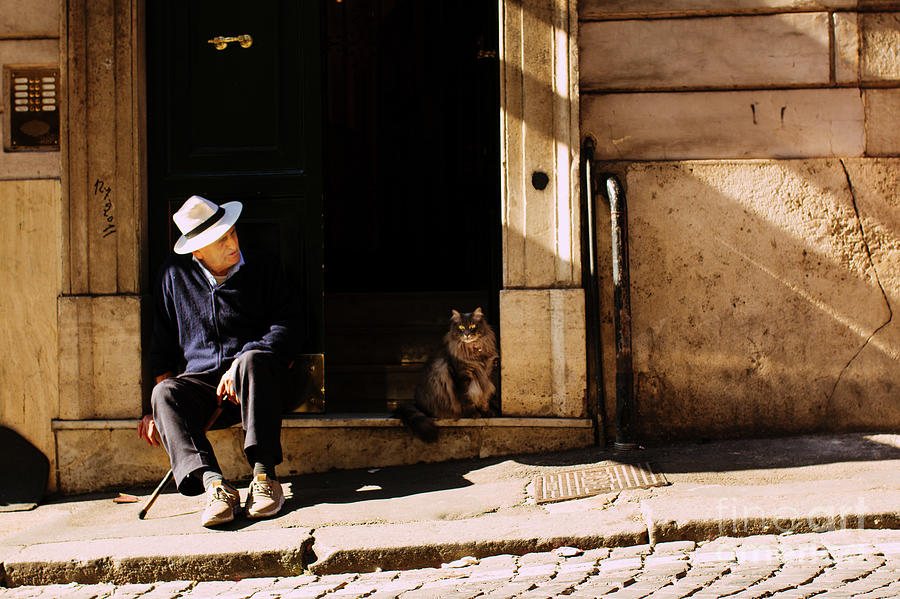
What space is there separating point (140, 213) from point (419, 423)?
221cm

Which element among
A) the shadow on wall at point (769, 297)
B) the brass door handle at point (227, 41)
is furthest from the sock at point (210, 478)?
the brass door handle at point (227, 41)

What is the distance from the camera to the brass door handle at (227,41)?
17.2 feet

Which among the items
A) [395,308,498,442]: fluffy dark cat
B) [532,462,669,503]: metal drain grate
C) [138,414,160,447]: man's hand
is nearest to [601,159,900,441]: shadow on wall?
[532,462,669,503]: metal drain grate

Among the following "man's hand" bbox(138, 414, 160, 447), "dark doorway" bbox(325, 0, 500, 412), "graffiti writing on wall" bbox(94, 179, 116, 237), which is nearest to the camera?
"man's hand" bbox(138, 414, 160, 447)

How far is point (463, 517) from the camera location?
13.2ft

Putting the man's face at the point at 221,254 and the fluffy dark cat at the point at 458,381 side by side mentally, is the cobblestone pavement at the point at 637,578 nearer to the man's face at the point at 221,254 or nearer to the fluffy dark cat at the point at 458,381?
the fluffy dark cat at the point at 458,381

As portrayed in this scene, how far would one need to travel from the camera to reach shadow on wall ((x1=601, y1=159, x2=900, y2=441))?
504 centimetres

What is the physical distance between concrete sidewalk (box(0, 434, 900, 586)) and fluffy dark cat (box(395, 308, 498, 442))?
353 millimetres

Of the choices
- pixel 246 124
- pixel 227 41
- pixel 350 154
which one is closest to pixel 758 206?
pixel 246 124

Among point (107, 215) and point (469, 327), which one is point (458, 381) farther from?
point (107, 215)

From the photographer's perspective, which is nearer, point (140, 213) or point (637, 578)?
point (637, 578)

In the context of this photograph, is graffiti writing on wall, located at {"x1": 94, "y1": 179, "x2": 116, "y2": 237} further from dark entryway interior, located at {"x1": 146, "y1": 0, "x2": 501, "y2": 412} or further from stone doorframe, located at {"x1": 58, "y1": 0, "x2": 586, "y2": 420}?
dark entryway interior, located at {"x1": 146, "y1": 0, "x2": 501, "y2": 412}

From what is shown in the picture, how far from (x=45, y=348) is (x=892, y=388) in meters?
5.31

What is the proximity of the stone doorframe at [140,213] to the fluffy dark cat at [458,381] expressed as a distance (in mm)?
155
